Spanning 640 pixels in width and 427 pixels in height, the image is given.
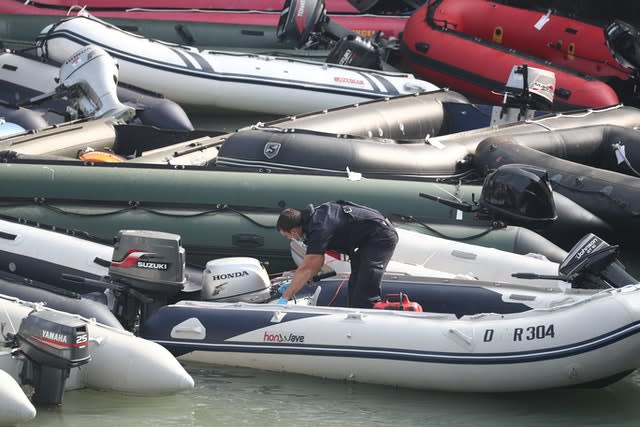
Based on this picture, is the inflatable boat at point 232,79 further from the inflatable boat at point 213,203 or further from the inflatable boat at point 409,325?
the inflatable boat at point 409,325

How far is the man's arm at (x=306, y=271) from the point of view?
7012mm

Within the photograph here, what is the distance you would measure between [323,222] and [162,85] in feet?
17.3

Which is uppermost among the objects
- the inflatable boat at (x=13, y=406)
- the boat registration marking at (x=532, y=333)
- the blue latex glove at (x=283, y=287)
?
the boat registration marking at (x=532, y=333)

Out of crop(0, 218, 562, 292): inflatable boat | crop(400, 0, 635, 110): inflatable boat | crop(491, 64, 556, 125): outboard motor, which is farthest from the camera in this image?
A: crop(400, 0, 635, 110): inflatable boat

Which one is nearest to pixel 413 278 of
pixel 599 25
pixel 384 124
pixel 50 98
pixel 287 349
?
pixel 287 349

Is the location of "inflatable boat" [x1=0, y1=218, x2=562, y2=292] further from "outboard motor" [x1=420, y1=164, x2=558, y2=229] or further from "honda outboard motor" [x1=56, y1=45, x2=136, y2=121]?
"honda outboard motor" [x1=56, y1=45, x2=136, y2=121]

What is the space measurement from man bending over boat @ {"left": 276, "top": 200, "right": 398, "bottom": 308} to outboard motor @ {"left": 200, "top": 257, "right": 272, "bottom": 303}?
0.93 feet

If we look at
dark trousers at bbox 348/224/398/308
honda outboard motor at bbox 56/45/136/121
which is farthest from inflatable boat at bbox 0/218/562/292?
honda outboard motor at bbox 56/45/136/121

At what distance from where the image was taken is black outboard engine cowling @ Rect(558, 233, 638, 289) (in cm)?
712

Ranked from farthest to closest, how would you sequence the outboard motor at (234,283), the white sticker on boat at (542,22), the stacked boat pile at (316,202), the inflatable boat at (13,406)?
the white sticker on boat at (542,22) < the outboard motor at (234,283) < the stacked boat pile at (316,202) < the inflatable boat at (13,406)

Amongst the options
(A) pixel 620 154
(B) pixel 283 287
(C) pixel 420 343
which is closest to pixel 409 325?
(C) pixel 420 343

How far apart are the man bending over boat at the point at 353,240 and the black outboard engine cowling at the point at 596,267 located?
98 cm

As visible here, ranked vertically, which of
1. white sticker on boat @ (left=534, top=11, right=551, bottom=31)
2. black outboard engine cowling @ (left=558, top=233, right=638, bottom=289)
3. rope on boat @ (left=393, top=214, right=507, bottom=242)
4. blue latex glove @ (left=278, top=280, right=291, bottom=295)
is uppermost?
white sticker on boat @ (left=534, top=11, right=551, bottom=31)

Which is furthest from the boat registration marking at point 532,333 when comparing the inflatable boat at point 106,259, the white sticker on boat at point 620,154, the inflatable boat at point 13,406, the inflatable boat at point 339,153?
the white sticker on boat at point 620,154
